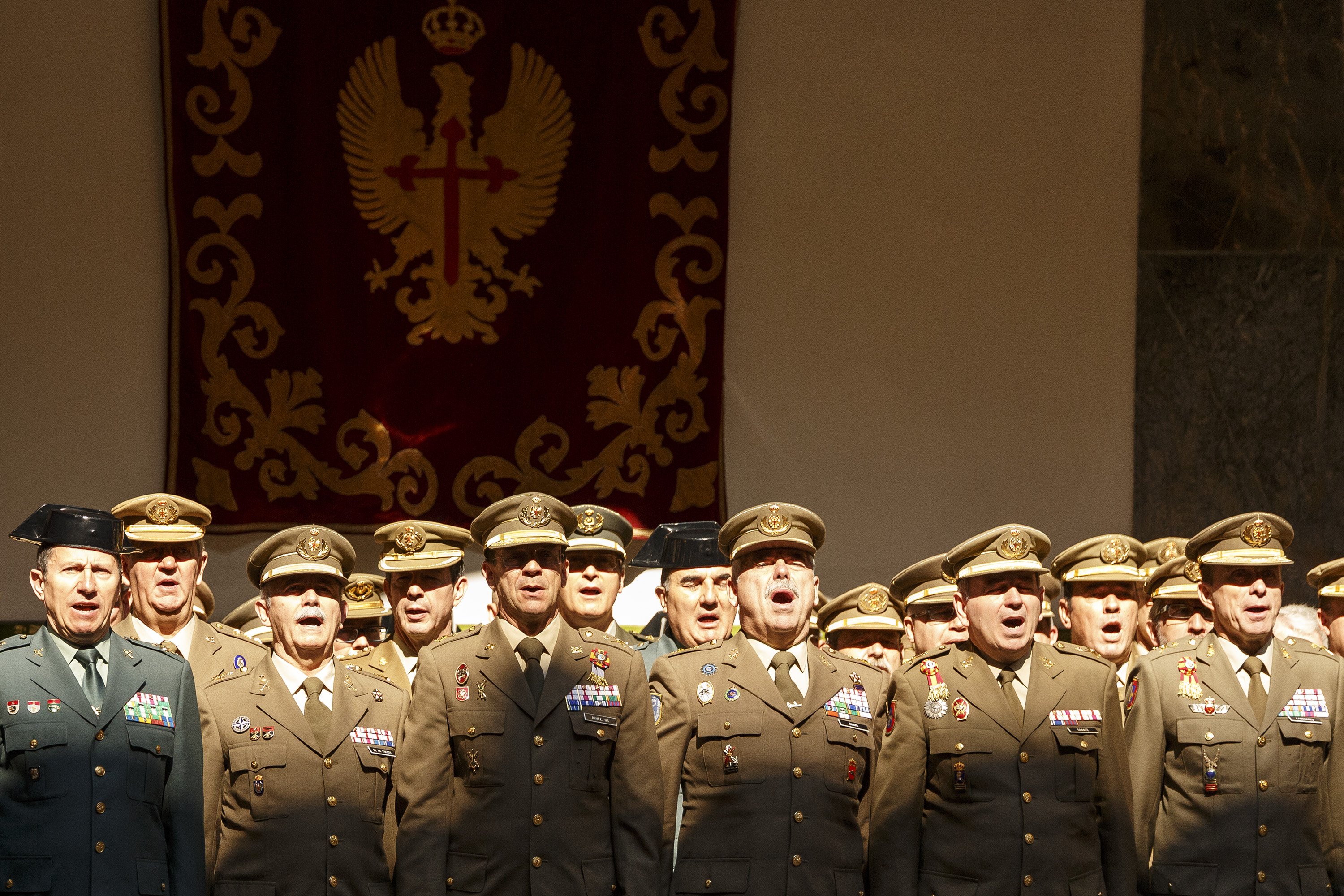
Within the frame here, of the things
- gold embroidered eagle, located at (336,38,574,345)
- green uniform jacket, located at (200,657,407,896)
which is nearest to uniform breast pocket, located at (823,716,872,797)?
green uniform jacket, located at (200,657,407,896)

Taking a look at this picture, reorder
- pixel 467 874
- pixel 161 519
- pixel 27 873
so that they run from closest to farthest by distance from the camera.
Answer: pixel 27 873 < pixel 467 874 < pixel 161 519

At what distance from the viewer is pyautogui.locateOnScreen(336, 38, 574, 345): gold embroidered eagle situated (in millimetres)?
7117

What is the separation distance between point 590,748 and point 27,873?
1.34 meters

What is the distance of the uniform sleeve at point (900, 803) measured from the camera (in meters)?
4.14

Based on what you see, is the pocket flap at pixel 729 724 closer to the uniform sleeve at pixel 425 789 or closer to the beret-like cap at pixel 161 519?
the uniform sleeve at pixel 425 789

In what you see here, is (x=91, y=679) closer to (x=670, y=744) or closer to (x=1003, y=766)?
(x=670, y=744)

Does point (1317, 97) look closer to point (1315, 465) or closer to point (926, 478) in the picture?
point (1315, 465)

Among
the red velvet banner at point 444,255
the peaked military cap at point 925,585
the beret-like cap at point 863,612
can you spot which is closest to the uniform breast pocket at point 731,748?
the peaked military cap at point 925,585

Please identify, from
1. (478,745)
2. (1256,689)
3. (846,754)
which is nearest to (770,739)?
(846,754)

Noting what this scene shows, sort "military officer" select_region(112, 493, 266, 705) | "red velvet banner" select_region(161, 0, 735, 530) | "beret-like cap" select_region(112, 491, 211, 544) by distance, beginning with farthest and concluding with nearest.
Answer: "red velvet banner" select_region(161, 0, 735, 530) → "beret-like cap" select_region(112, 491, 211, 544) → "military officer" select_region(112, 493, 266, 705)

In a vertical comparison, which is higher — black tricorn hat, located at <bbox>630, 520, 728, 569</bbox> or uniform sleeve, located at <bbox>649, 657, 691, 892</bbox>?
black tricorn hat, located at <bbox>630, 520, 728, 569</bbox>

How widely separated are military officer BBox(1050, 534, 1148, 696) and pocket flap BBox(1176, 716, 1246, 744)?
2.43ft

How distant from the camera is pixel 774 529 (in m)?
4.27

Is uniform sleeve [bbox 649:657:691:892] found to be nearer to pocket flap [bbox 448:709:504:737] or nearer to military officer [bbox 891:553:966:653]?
pocket flap [bbox 448:709:504:737]
